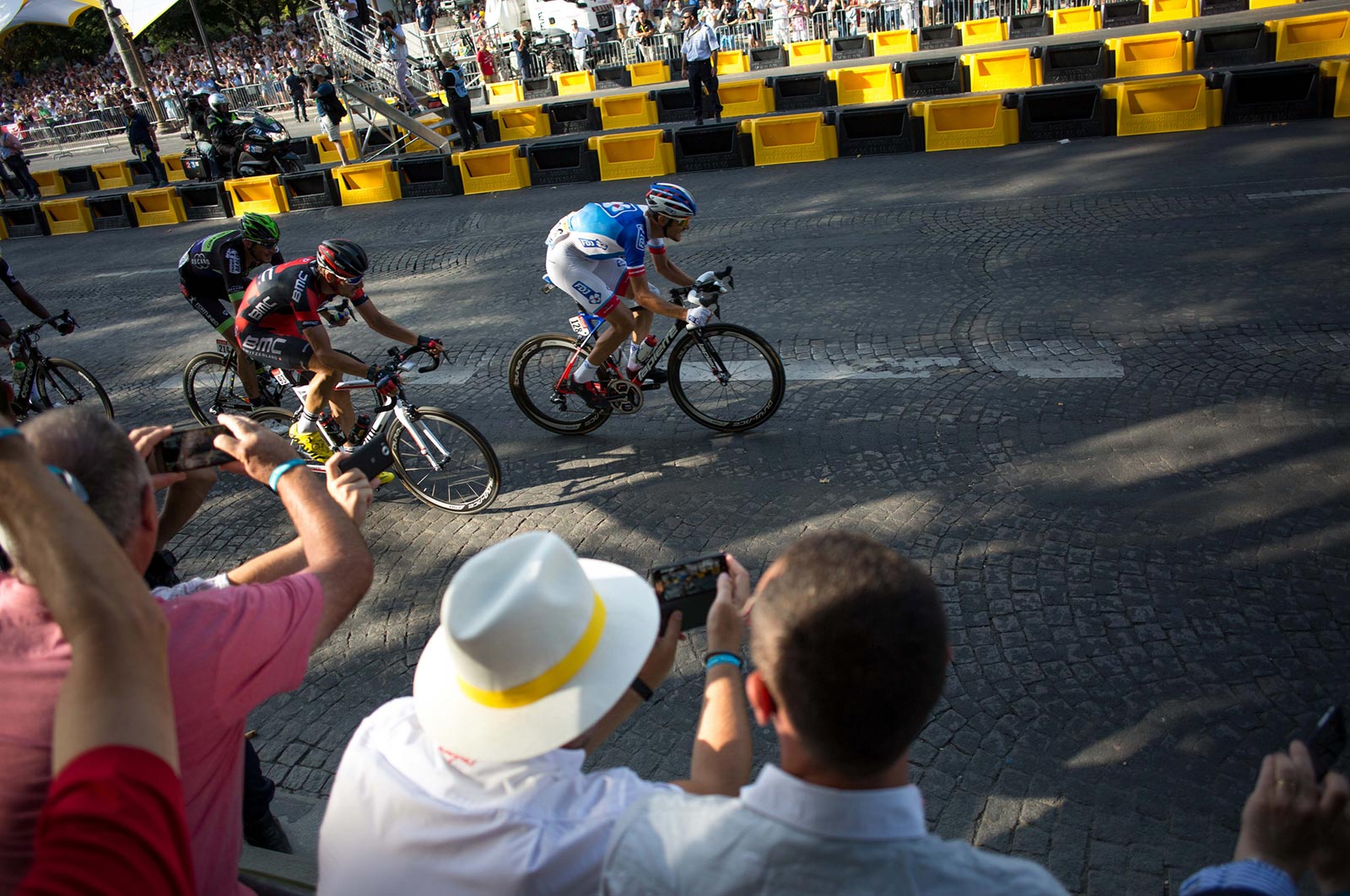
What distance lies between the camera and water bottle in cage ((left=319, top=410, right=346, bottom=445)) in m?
6.58

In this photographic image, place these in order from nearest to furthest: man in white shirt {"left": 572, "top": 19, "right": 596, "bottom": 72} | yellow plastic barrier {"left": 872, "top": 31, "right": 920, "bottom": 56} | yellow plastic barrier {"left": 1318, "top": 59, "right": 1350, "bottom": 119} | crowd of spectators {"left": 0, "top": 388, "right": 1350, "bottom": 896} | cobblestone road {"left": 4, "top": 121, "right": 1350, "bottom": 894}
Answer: crowd of spectators {"left": 0, "top": 388, "right": 1350, "bottom": 896}
cobblestone road {"left": 4, "top": 121, "right": 1350, "bottom": 894}
yellow plastic barrier {"left": 1318, "top": 59, "right": 1350, "bottom": 119}
yellow plastic barrier {"left": 872, "top": 31, "right": 920, "bottom": 56}
man in white shirt {"left": 572, "top": 19, "right": 596, "bottom": 72}

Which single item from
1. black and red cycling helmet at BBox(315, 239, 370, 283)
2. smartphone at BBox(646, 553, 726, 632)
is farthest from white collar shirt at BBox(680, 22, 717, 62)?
smartphone at BBox(646, 553, 726, 632)

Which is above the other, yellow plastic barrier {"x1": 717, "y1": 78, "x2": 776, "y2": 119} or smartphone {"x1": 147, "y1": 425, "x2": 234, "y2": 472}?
yellow plastic barrier {"x1": 717, "y1": 78, "x2": 776, "y2": 119}

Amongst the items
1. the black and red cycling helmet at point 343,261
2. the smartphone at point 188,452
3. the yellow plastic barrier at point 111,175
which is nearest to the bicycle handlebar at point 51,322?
the black and red cycling helmet at point 343,261

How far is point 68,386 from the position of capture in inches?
336

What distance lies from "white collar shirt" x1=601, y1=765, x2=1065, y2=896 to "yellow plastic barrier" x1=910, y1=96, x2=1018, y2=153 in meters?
13.9

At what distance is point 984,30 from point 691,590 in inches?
942

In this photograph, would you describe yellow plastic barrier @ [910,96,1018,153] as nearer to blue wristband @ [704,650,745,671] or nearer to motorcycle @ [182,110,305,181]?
motorcycle @ [182,110,305,181]

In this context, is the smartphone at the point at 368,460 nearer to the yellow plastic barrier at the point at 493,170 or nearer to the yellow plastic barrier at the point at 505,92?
the yellow plastic barrier at the point at 493,170

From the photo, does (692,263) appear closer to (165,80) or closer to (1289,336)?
(1289,336)

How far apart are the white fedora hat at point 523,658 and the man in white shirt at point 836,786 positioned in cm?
30

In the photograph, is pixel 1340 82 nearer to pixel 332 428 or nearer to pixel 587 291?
pixel 587 291

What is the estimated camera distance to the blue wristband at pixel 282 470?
253cm

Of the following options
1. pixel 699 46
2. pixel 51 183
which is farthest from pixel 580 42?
pixel 51 183
